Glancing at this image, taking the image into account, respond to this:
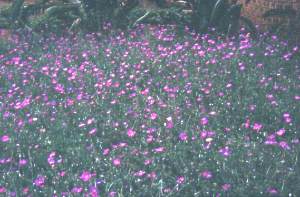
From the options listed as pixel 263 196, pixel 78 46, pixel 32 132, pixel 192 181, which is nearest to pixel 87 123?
pixel 32 132

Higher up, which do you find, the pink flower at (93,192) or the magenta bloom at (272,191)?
the pink flower at (93,192)

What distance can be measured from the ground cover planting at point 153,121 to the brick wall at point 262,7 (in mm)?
1460

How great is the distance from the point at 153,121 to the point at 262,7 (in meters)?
4.62

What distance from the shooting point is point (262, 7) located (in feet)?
27.3

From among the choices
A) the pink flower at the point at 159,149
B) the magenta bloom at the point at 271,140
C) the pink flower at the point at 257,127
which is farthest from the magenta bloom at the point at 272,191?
the pink flower at the point at 159,149

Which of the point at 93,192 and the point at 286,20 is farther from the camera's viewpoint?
the point at 286,20

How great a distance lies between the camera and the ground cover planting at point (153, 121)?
11.4 ft

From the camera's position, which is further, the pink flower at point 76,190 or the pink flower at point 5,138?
the pink flower at point 5,138

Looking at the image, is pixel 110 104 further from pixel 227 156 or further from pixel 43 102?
pixel 227 156

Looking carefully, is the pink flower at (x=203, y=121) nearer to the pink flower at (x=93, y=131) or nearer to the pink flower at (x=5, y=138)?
the pink flower at (x=93, y=131)

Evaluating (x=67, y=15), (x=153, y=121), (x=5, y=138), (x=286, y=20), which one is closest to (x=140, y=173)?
(x=153, y=121)

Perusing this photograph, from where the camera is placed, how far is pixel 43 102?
520cm

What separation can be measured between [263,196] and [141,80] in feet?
8.52

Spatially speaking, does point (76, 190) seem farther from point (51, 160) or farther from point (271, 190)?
point (271, 190)
